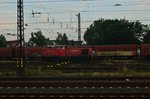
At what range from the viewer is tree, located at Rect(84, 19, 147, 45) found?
102375mm

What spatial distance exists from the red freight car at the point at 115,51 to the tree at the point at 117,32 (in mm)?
32608

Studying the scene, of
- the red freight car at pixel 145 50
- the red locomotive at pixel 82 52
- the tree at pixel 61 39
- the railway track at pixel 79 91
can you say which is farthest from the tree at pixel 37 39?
the railway track at pixel 79 91

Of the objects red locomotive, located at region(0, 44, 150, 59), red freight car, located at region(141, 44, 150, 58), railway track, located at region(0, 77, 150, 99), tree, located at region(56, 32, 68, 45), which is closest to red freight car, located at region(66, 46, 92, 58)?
red locomotive, located at region(0, 44, 150, 59)

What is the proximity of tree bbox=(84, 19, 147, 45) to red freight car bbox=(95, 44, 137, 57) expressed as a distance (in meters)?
32.6

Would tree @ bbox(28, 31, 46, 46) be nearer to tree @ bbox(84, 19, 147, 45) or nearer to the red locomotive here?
tree @ bbox(84, 19, 147, 45)

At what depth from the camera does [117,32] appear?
104 metres

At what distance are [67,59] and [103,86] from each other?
4348 cm

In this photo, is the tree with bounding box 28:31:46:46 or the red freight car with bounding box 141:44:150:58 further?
the tree with bounding box 28:31:46:46

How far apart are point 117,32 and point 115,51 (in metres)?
37.1

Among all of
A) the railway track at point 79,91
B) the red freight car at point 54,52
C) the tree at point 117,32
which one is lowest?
the railway track at point 79,91

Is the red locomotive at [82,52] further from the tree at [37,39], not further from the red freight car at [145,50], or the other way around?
the tree at [37,39]

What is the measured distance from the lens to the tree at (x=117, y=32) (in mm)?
102375

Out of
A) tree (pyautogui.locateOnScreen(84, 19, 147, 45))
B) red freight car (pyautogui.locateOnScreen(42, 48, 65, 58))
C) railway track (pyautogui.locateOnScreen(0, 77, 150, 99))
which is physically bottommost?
railway track (pyautogui.locateOnScreen(0, 77, 150, 99))
